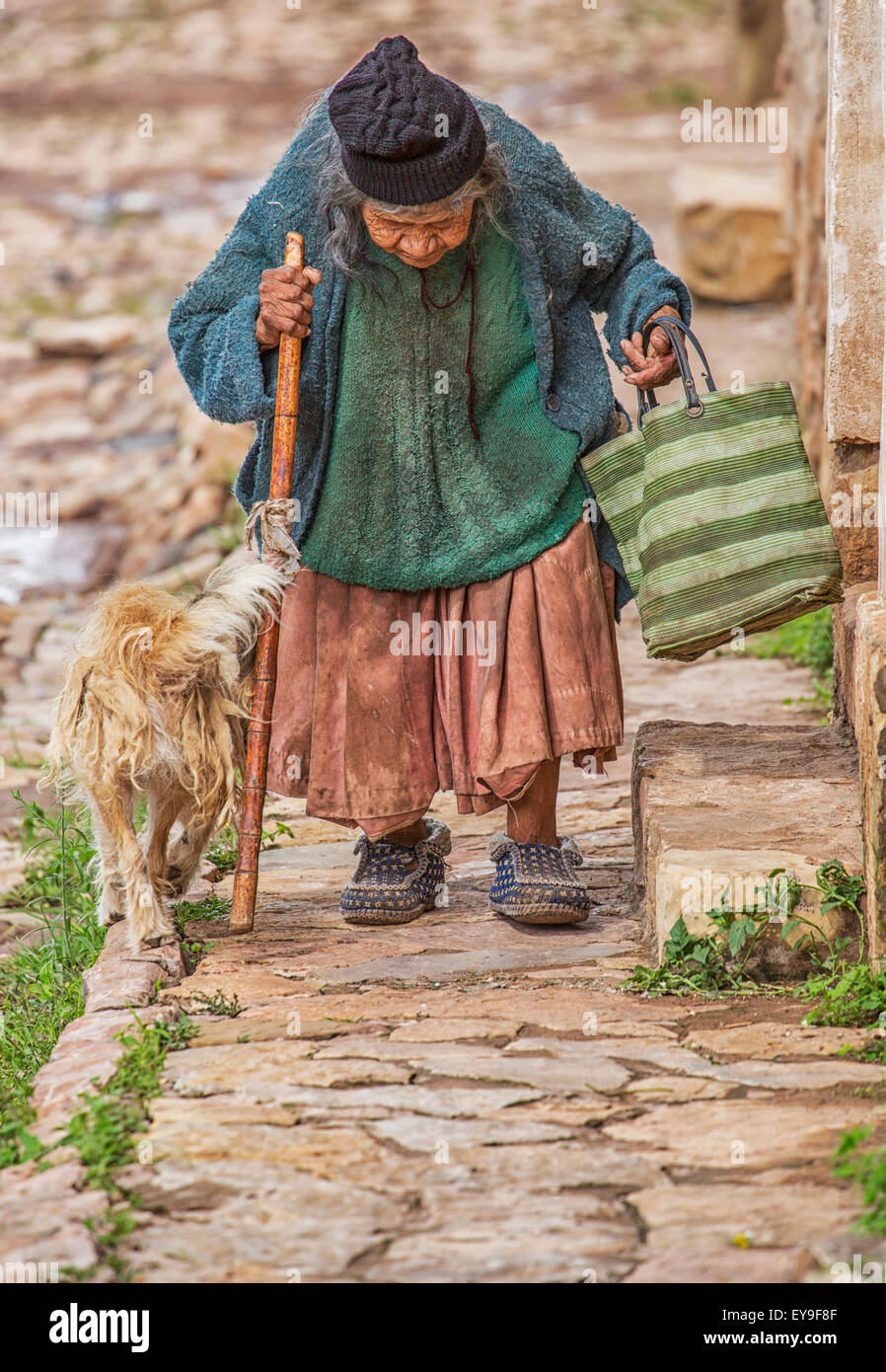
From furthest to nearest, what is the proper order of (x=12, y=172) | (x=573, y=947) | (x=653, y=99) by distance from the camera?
(x=653, y=99)
(x=12, y=172)
(x=573, y=947)

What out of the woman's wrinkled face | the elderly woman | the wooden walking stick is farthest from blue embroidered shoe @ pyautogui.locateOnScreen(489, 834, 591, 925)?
the woman's wrinkled face

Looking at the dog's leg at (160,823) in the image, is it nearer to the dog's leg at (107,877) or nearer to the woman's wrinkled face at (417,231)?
the dog's leg at (107,877)

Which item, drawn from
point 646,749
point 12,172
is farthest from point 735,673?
point 12,172

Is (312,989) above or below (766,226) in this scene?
below

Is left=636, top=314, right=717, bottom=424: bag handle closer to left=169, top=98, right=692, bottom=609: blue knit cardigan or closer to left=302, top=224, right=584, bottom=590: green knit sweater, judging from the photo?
left=169, top=98, right=692, bottom=609: blue knit cardigan

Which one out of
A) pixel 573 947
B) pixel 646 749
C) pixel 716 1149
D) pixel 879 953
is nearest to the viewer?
pixel 716 1149

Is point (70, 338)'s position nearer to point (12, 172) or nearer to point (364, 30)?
point (12, 172)

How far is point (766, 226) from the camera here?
9203 millimetres

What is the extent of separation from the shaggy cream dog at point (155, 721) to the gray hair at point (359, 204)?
0.70 metres

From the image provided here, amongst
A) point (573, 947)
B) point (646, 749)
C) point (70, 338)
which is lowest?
point (573, 947)

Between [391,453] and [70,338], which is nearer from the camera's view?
[391,453]

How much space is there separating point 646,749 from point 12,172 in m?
15.4

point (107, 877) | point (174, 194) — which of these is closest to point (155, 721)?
point (107, 877)

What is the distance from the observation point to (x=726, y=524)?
3.12 metres
